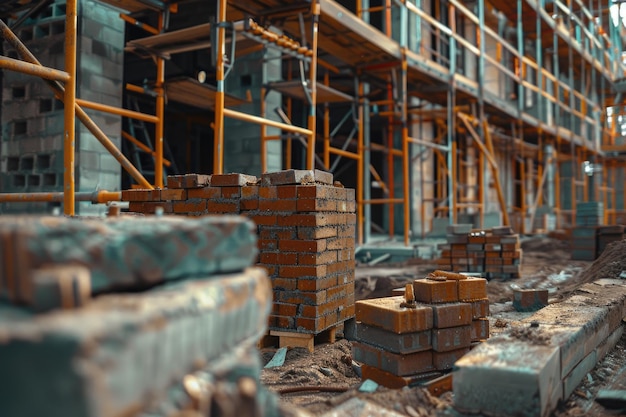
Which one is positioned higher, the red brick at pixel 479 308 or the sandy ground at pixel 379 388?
the red brick at pixel 479 308

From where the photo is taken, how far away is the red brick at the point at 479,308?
13.0 feet

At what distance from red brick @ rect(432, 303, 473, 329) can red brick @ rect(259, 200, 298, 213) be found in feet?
4.46

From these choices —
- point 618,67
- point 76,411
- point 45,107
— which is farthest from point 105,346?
point 618,67

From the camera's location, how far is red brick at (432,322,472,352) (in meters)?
3.69

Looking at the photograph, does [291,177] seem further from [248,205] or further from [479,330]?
[479,330]

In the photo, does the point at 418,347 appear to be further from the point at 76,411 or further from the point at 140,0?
the point at 140,0

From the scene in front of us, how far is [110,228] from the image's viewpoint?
5.12 ft

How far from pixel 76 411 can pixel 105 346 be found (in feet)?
0.44

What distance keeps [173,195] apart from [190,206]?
0.68 feet

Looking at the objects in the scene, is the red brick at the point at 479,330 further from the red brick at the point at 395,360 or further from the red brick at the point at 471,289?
the red brick at the point at 395,360

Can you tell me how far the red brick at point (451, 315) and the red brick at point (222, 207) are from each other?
1838mm

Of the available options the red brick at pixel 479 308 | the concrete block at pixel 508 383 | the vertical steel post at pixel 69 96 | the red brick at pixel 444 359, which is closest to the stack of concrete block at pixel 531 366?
the concrete block at pixel 508 383

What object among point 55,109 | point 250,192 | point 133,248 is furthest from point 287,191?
point 55,109

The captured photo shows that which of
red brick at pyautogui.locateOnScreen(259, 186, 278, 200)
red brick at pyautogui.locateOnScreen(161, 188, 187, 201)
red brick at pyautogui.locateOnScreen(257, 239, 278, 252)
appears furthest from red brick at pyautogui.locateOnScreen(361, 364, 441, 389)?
red brick at pyautogui.locateOnScreen(161, 188, 187, 201)
